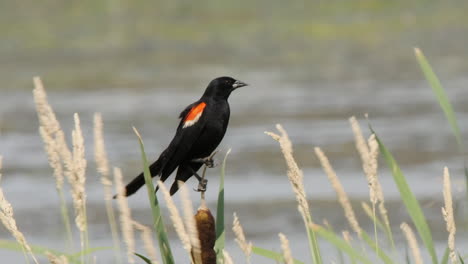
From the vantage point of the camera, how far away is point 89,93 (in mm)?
19562

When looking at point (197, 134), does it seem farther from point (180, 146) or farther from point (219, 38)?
point (219, 38)

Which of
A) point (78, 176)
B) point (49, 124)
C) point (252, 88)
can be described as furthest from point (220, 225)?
point (252, 88)

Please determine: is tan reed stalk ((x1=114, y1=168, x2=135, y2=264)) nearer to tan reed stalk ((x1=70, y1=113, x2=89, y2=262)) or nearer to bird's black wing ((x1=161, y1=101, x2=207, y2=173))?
tan reed stalk ((x1=70, y1=113, x2=89, y2=262))

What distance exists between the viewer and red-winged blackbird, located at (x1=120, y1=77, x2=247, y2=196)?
3693 mm

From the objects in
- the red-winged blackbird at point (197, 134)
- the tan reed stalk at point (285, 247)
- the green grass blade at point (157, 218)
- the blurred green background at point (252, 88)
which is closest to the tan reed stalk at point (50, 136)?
the green grass blade at point (157, 218)

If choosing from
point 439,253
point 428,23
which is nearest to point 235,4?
point 428,23

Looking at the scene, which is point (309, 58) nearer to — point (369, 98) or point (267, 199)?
point (369, 98)

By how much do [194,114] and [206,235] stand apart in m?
1.56

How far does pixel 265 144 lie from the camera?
502 inches

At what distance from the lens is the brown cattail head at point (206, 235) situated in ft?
7.75

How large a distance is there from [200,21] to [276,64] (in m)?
10.4

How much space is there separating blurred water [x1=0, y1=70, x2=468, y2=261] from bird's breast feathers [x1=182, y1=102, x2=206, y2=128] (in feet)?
3.01

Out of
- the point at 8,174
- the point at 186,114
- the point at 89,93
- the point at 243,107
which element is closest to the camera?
the point at 186,114

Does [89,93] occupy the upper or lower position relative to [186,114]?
lower
